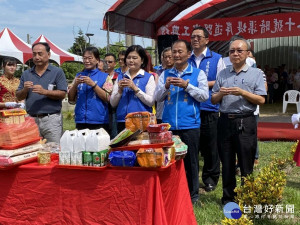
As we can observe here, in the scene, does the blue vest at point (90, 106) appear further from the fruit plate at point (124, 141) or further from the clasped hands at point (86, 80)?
the fruit plate at point (124, 141)

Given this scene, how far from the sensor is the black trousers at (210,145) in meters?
3.77

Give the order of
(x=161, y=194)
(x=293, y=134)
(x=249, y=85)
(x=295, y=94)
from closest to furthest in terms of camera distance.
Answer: (x=161, y=194) < (x=249, y=85) < (x=293, y=134) < (x=295, y=94)

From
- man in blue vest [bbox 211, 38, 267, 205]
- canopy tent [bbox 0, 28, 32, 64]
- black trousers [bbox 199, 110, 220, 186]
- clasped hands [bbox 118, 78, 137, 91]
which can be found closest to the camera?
man in blue vest [bbox 211, 38, 267, 205]

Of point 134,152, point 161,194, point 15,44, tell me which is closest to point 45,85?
point 134,152

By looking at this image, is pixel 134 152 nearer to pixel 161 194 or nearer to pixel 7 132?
pixel 161 194

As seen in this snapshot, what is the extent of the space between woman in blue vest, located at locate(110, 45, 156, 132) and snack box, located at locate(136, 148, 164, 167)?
3.34 feet

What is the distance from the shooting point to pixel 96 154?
226 cm

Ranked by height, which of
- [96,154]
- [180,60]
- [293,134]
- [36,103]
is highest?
[180,60]

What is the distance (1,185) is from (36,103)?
43.7 inches

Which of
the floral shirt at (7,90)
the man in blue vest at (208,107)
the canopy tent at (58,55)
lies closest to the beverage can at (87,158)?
the man in blue vest at (208,107)

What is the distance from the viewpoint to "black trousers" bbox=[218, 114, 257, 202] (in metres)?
2.99

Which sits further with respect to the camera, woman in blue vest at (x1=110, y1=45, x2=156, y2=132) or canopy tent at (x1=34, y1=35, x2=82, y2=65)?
canopy tent at (x1=34, y1=35, x2=82, y2=65)

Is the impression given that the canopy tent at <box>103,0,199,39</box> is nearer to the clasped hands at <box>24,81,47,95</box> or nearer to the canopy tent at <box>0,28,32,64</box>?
the canopy tent at <box>0,28,32,64</box>

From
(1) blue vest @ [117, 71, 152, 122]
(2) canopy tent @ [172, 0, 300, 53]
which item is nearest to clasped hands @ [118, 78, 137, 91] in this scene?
(1) blue vest @ [117, 71, 152, 122]
